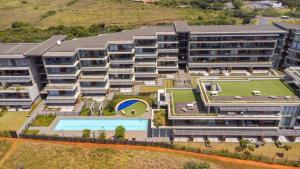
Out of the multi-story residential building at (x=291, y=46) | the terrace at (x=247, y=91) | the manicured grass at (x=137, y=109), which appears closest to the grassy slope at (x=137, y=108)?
the manicured grass at (x=137, y=109)

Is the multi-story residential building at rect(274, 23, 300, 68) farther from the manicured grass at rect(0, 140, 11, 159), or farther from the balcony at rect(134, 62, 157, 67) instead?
the manicured grass at rect(0, 140, 11, 159)

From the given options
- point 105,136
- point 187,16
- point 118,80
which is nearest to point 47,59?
point 118,80

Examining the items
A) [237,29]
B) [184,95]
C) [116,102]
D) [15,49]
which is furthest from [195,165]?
[15,49]

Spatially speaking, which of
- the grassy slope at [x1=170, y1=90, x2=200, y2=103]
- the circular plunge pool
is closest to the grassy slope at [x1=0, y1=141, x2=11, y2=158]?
the circular plunge pool

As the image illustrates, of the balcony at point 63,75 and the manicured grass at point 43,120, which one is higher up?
the balcony at point 63,75

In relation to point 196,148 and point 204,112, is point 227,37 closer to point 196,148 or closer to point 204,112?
point 204,112

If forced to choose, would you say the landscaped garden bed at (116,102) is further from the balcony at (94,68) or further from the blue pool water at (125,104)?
the balcony at (94,68)
